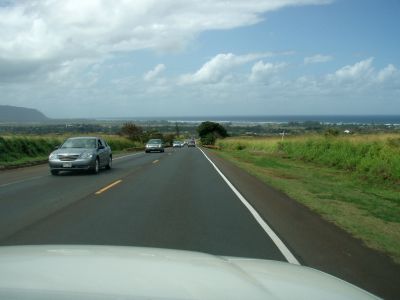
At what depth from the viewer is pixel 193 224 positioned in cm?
1020

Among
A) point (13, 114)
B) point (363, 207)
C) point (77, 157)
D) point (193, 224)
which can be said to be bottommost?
point (363, 207)

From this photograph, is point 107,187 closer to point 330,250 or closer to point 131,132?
point 330,250

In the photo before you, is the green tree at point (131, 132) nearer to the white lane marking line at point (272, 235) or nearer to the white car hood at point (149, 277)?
the white lane marking line at point (272, 235)

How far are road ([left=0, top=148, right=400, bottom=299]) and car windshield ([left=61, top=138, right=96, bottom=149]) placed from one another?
634 cm

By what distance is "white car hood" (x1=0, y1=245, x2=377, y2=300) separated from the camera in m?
3.36

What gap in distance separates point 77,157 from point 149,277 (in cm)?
1905

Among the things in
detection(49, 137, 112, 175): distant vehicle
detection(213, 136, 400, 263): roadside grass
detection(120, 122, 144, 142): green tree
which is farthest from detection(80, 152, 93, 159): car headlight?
detection(120, 122, 144, 142): green tree

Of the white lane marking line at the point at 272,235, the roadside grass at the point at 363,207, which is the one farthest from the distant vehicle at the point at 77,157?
the white lane marking line at the point at 272,235

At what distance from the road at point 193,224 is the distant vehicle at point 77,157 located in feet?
16.2

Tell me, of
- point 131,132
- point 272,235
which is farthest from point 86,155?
point 131,132

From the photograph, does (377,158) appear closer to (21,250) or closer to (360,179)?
(360,179)

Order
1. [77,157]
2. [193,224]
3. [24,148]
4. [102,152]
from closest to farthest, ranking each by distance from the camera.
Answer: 1. [193,224]
2. [77,157]
3. [102,152]
4. [24,148]

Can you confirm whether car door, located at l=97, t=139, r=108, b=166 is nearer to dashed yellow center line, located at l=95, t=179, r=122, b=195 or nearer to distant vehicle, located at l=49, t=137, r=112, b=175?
distant vehicle, located at l=49, t=137, r=112, b=175

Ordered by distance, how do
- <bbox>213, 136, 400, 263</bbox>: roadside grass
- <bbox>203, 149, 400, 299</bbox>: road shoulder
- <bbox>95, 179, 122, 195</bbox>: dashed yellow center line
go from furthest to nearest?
<bbox>95, 179, 122, 195</bbox>: dashed yellow center line → <bbox>213, 136, 400, 263</bbox>: roadside grass → <bbox>203, 149, 400, 299</bbox>: road shoulder
